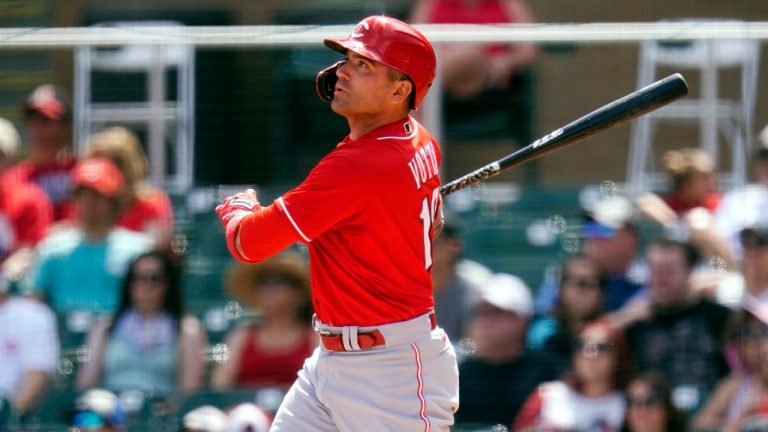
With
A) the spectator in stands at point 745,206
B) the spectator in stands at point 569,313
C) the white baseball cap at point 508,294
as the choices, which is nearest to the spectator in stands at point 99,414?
the white baseball cap at point 508,294

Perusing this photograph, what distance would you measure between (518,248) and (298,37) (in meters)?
1.17

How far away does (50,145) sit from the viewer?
518 cm

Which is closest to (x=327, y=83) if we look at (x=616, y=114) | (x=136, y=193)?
(x=616, y=114)

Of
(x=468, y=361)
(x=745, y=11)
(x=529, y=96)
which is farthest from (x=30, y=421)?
(x=745, y=11)

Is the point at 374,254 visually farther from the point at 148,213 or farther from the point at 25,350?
the point at 25,350

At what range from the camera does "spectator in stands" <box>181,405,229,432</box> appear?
185 inches

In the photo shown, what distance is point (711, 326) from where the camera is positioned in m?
4.81

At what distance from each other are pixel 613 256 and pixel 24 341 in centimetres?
226

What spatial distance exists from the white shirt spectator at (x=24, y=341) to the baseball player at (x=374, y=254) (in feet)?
6.27

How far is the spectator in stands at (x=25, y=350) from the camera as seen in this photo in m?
4.93

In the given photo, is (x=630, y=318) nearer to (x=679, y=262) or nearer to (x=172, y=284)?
(x=679, y=262)

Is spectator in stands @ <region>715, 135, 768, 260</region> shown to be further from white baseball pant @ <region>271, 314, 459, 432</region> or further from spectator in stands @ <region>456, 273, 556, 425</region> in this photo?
white baseball pant @ <region>271, 314, 459, 432</region>

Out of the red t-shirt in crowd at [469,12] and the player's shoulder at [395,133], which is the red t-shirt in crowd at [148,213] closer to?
the red t-shirt in crowd at [469,12]

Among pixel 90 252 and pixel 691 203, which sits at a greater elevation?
pixel 691 203
